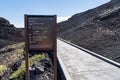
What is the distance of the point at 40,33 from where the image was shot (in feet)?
31.5

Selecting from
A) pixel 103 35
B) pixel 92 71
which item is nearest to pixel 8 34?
pixel 103 35

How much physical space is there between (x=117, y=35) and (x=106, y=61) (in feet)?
44.9

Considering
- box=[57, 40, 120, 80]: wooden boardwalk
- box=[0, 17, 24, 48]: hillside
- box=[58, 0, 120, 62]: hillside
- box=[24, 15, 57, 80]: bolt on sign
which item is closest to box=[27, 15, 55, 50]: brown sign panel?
box=[24, 15, 57, 80]: bolt on sign

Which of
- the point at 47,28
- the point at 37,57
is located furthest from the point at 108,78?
the point at 37,57

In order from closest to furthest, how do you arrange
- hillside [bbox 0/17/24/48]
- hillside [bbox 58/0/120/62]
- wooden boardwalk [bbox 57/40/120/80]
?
wooden boardwalk [bbox 57/40/120/80] < hillside [bbox 58/0/120/62] < hillside [bbox 0/17/24/48]

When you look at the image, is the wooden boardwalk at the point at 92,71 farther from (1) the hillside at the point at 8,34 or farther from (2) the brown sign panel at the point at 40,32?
(1) the hillside at the point at 8,34

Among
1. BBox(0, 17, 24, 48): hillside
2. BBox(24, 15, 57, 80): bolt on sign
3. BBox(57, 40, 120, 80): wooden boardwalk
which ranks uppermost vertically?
BBox(24, 15, 57, 80): bolt on sign

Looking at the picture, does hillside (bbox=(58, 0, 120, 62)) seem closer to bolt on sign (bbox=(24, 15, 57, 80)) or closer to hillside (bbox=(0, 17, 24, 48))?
bolt on sign (bbox=(24, 15, 57, 80))

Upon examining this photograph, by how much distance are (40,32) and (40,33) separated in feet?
0.15

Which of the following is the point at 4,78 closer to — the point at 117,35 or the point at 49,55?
the point at 49,55

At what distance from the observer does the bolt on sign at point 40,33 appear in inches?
370

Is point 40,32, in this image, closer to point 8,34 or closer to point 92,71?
point 92,71

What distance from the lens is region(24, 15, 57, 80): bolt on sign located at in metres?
9.39

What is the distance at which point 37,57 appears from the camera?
17.8m
